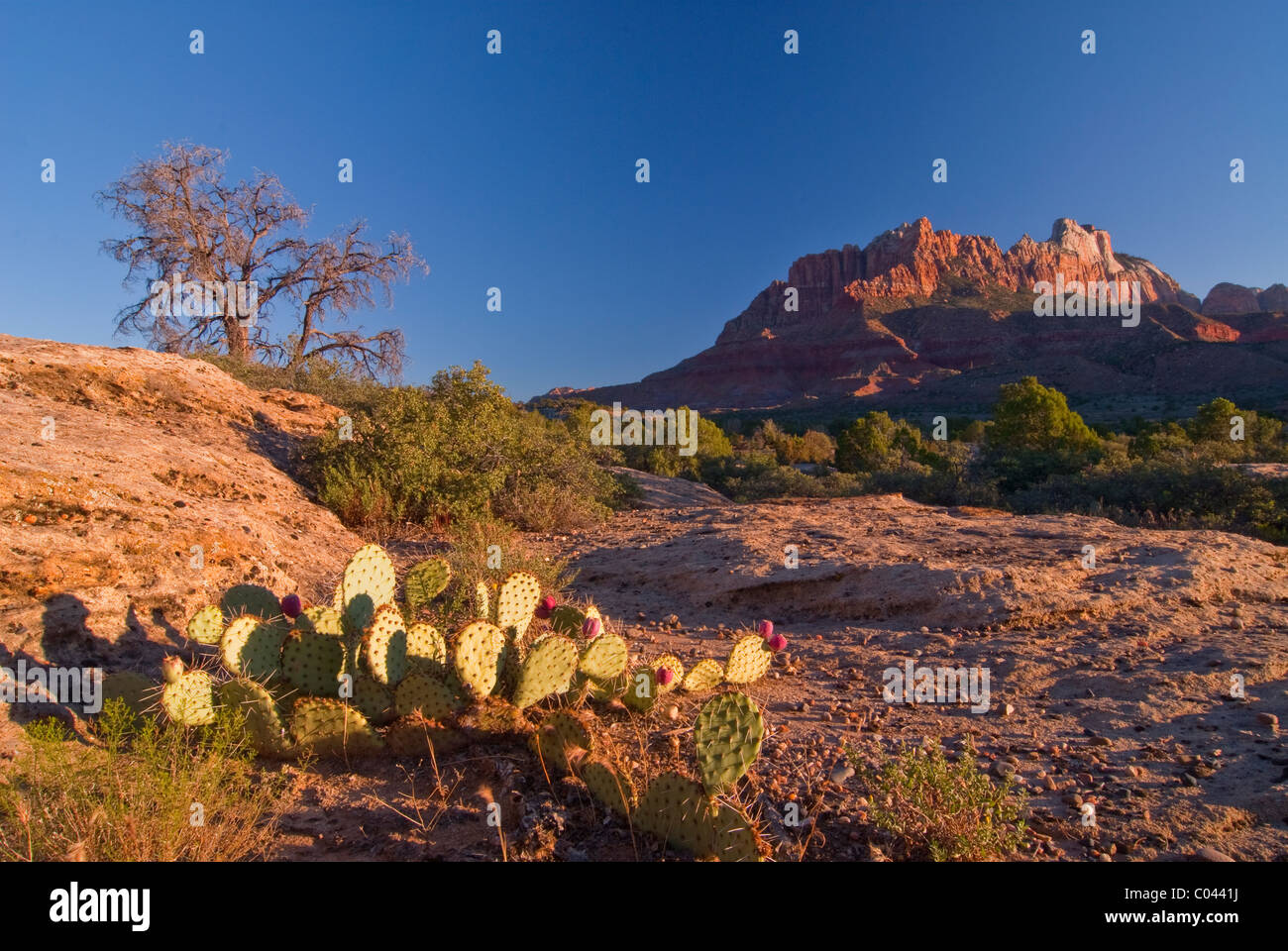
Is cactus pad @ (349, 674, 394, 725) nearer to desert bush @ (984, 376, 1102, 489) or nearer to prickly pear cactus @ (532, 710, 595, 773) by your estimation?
prickly pear cactus @ (532, 710, 595, 773)

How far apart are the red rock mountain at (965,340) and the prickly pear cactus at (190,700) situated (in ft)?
170

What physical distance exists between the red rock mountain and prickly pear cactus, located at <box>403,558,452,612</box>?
165ft

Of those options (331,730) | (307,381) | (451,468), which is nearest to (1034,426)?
(451,468)

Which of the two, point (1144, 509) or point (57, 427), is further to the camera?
point (1144, 509)

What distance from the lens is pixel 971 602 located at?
5.46 meters

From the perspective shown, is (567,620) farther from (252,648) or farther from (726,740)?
(726,740)

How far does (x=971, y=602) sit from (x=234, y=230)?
66.1 ft

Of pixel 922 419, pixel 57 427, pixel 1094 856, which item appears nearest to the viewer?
pixel 1094 856

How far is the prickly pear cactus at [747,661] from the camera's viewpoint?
407 cm

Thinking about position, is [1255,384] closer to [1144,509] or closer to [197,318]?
[1144,509]

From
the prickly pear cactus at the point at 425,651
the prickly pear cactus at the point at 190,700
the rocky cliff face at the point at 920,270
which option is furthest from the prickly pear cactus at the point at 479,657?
the rocky cliff face at the point at 920,270

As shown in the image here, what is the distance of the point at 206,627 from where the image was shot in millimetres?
3568
